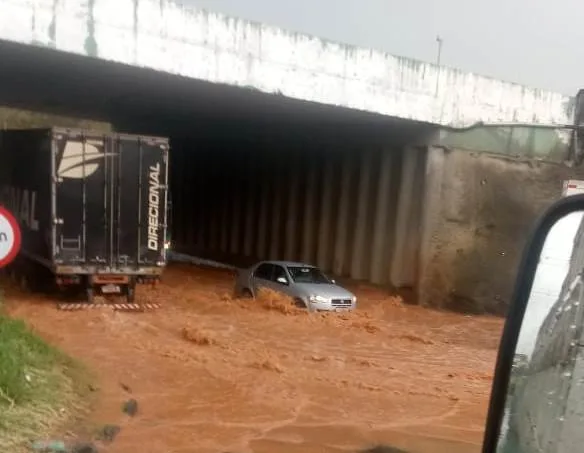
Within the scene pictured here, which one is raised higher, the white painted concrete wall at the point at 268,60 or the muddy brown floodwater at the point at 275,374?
the white painted concrete wall at the point at 268,60

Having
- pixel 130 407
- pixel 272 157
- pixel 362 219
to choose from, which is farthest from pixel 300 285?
pixel 272 157

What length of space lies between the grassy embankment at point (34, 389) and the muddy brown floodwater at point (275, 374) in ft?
1.06

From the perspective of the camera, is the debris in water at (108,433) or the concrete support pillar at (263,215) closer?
the debris in water at (108,433)

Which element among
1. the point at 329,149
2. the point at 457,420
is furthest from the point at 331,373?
the point at 329,149

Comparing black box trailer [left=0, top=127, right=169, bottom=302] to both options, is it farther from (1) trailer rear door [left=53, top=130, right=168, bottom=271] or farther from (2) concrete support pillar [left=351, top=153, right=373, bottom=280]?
(2) concrete support pillar [left=351, top=153, right=373, bottom=280]

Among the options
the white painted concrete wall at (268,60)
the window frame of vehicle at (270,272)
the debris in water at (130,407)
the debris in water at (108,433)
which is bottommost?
the window frame of vehicle at (270,272)

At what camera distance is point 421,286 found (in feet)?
56.5

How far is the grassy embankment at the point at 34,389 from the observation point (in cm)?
574

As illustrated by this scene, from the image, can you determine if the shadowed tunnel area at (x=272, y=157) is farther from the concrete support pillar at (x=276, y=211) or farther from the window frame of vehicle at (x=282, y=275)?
the window frame of vehicle at (x=282, y=275)

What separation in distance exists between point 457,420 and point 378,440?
1.43 metres

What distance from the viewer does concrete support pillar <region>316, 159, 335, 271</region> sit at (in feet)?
66.0

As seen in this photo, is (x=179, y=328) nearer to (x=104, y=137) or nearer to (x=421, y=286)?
(x=104, y=137)

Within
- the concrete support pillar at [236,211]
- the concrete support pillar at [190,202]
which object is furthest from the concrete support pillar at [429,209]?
the concrete support pillar at [190,202]

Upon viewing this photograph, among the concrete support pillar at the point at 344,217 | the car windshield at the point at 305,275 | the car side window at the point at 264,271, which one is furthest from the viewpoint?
the concrete support pillar at the point at 344,217
